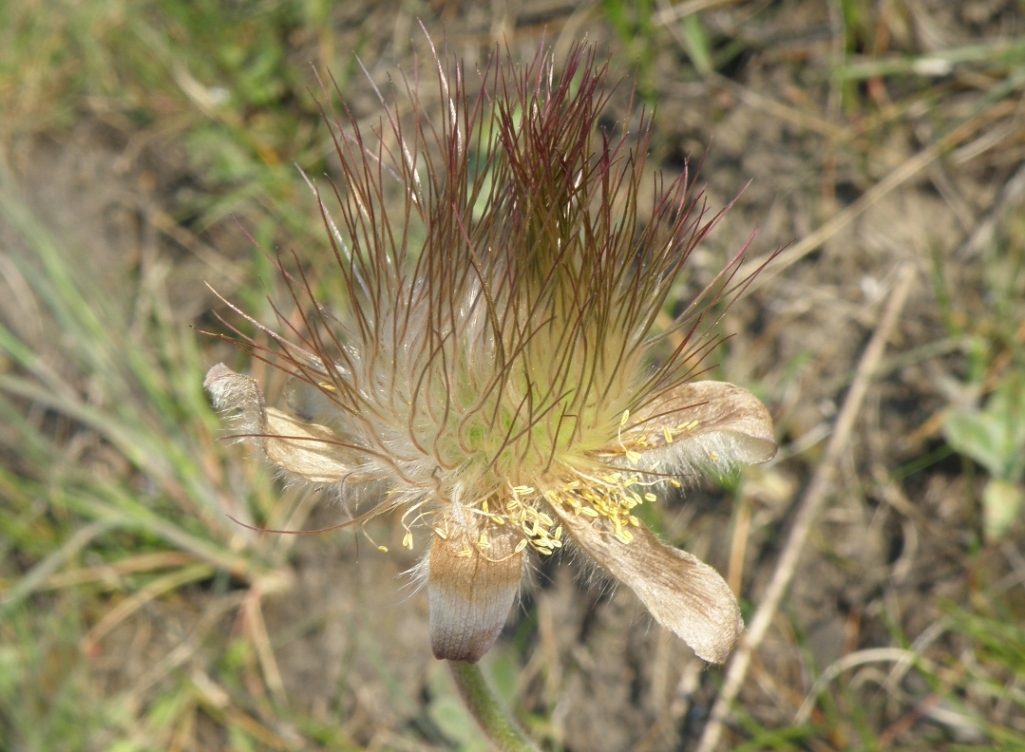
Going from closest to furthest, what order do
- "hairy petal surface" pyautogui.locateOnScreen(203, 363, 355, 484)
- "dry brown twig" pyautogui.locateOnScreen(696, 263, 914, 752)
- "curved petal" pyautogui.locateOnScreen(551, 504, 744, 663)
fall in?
"curved petal" pyautogui.locateOnScreen(551, 504, 744, 663), "hairy petal surface" pyautogui.locateOnScreen(203, 363, 355, 484), "dry brown twig" pyautogui.locateOnScreen(696, 263, 914, 752)

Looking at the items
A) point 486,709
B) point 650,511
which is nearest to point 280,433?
point 486,709

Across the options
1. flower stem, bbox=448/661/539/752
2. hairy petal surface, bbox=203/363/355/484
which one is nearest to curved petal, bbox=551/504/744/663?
flower stem, bbox=448/661/539/752

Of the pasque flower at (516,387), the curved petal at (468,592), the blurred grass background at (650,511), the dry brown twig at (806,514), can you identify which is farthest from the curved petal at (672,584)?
the dry brown twig at (806,514)

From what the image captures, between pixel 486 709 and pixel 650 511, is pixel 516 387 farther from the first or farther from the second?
pixel 650 511

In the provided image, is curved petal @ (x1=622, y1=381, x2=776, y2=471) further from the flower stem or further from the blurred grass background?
the blurred grass background

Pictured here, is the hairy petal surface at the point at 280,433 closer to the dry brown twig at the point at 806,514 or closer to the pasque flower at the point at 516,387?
the pasque flower at the point at 516,387

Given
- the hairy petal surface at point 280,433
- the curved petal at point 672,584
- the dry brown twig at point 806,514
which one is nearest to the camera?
the curved petal at point 672,584

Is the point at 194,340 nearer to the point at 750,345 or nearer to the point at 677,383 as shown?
the point at 750,345
